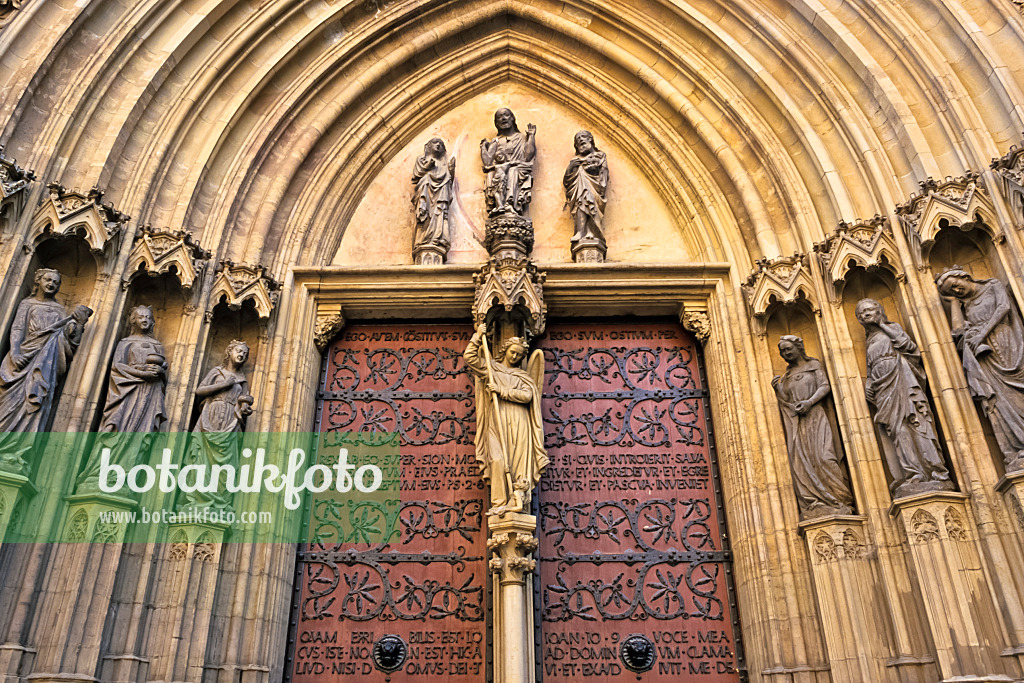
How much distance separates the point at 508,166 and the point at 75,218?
12.0 feet

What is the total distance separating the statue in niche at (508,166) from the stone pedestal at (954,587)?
4036mm

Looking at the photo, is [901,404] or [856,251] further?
[856,251]

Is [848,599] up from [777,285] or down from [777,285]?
down

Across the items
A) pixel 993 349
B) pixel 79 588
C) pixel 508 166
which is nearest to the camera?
pixel 79 588

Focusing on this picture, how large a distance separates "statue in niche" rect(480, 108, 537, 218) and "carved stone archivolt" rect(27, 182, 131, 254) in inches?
124

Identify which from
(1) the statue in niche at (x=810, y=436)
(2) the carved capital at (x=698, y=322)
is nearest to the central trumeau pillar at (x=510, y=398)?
(2) the carved capital at (x=698, y=322)

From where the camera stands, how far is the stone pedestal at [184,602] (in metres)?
5.48

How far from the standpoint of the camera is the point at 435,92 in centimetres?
848

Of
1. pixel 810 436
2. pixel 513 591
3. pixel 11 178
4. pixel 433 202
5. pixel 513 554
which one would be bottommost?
pixel 513 591

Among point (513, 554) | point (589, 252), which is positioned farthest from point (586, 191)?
point (513, 554)

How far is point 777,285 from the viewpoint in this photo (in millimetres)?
6660

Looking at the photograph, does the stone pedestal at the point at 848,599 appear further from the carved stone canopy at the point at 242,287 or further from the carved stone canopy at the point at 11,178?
the carved stone canopy at the point at 11,178

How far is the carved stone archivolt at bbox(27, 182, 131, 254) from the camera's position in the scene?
5.93m

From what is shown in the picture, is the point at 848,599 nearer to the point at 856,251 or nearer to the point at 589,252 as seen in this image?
the point at 856,251
